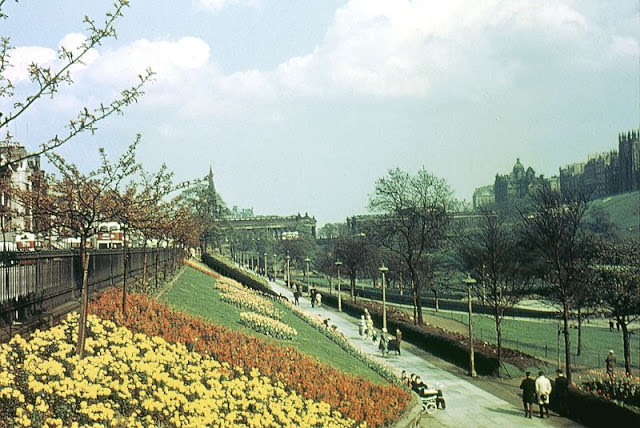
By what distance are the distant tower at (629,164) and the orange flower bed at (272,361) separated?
169015 mm

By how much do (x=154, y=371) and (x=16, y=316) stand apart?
339 cm

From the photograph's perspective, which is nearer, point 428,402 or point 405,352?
point 428,402

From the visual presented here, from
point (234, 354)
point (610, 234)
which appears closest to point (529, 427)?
point (234, 354)

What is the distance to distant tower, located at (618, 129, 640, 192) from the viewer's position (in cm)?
16427

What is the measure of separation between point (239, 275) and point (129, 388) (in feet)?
140

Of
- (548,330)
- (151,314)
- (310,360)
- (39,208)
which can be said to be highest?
(39,208)

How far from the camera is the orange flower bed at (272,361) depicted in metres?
13.6

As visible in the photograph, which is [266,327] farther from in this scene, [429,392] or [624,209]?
[624,209]

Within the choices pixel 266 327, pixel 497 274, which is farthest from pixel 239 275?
pixel 266 327

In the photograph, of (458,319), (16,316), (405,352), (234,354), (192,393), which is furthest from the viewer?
(458,319)

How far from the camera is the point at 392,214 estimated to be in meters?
47.2

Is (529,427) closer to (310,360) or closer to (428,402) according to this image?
(428,402)

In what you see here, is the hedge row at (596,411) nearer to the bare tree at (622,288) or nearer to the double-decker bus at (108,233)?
the bare tree at (622,288)

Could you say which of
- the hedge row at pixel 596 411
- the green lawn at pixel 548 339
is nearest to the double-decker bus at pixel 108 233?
the hedge row at pixel 596 411
